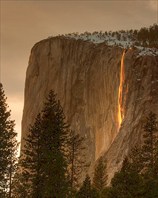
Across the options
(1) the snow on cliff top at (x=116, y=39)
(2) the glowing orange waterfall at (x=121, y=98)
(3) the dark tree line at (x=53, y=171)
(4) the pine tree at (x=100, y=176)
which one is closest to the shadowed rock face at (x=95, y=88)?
(4) the pine tree at (x=100, y=176)

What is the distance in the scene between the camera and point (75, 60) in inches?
3656

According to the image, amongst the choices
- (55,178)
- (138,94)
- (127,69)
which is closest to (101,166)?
(138,94)

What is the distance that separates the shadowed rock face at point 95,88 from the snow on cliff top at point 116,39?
1070mm

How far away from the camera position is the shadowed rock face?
67250 millimetres

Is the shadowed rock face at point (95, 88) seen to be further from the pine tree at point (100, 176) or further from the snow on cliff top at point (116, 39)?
the snow on cliff top at point (116, 39)

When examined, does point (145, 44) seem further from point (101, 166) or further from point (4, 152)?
point (4, 152)

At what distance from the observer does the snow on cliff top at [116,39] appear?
74.7m

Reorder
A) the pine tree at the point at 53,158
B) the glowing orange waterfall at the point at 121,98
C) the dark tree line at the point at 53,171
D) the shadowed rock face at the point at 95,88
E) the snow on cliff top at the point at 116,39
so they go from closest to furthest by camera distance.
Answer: the dark tree line at the point at 53,171 < the pine tree at the point at 53,158 < the shadowed rock face at the point at 95,88 < the glowing orange waterfall at the point at 121,98 < the snow on cliff top at the point at 116,39

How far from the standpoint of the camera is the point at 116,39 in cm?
8675

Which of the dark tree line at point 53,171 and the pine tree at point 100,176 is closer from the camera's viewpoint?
the dark tree line at point 53,171

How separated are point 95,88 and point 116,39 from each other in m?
7.94

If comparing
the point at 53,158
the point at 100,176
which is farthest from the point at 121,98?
the point at 53,158

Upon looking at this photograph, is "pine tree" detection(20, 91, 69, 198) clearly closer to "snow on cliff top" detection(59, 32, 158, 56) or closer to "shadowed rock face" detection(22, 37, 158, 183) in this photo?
"shadowed rock face" detection(22, 37, 158, 183)

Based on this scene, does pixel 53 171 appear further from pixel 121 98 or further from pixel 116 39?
pixel 116 39
